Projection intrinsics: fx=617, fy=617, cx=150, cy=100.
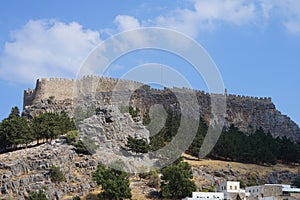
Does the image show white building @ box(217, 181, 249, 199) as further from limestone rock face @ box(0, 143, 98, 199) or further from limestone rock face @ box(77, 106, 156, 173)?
limestone rock face @ box(0, 143, 98, 199)

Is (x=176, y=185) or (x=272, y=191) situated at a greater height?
(x=176, y=185)

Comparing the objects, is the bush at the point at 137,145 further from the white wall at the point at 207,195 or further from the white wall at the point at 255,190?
the white wall at the point at 207,195

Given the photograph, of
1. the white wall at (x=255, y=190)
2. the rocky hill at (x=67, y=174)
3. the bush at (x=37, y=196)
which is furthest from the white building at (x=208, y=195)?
the bush at (x=37, y=196)

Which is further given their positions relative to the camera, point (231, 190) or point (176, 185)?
point (231, 190)

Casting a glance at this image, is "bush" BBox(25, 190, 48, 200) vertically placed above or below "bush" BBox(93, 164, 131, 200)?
below

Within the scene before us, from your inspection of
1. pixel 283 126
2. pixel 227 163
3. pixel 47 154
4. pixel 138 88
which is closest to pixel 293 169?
pixel 227 163

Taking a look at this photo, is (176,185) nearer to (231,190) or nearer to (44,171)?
(231,190)

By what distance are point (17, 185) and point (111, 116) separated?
15.4 meters

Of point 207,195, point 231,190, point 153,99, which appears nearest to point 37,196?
point 207,195

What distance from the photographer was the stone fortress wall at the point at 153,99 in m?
73.1

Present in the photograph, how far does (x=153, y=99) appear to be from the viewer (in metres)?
76.5

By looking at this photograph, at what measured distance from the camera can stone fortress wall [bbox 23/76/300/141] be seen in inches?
2879

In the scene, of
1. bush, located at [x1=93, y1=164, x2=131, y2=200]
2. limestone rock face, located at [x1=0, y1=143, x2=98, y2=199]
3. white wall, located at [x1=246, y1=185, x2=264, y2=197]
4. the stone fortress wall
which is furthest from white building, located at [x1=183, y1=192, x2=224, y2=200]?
the stone fortress wall

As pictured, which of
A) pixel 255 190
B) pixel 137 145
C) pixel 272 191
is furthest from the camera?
pixel 137 145
